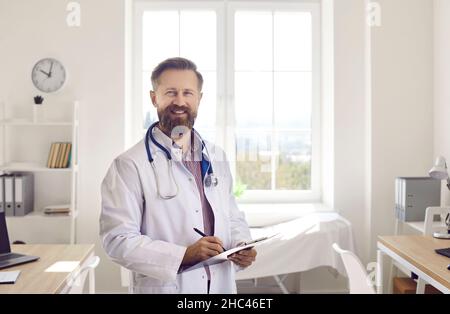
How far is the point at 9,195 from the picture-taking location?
2355 mm

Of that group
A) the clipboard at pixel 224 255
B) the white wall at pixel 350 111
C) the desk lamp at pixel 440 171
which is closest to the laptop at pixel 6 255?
the clipboard at pixel 224 255

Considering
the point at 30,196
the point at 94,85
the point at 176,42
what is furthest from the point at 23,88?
the point at 176,42

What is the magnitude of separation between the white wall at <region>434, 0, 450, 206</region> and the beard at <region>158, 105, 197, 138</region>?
199cm

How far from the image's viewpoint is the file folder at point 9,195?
7.64 feet

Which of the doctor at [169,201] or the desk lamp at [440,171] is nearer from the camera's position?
the doctor at [169,201]

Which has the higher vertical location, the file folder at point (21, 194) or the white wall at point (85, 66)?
the white wall at point (85, 66)

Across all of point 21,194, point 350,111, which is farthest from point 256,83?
point 21,194

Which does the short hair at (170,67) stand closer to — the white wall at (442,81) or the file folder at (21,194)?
the file folder at (21,194)

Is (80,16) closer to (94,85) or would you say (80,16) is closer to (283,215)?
(94,85)

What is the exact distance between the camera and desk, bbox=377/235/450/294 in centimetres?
129

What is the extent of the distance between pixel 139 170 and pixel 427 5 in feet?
7.37

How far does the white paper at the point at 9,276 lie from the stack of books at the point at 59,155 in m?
1.14

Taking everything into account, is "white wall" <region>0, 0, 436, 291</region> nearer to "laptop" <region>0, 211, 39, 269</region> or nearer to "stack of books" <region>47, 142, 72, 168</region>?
"stack of books" <region>47, 142, 72, 168</region>

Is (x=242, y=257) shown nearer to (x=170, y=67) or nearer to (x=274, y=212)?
(x=170, y=67)
